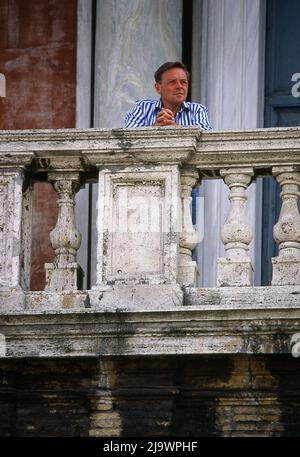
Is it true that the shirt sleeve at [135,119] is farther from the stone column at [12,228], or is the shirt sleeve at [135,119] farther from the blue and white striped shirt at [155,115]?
the stone column at [12,228]

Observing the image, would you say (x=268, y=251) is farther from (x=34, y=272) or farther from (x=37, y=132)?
(x=37, y=132)

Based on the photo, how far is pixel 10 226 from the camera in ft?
55.2

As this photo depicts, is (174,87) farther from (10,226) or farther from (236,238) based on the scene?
(10,226)

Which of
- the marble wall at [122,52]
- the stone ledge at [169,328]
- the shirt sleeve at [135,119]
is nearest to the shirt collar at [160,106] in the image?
the shirt sleeve at [135,119]

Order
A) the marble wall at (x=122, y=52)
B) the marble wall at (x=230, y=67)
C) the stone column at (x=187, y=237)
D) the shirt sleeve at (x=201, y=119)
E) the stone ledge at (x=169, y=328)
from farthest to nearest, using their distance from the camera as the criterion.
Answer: the marble wall at (x=122, y=52) → the marble wall at (x=230, y=67) → the shirt sleeve at (x=201, y=119) → the stone column at (x=187, y=237) → the stone ledge at (x=169, y=328)

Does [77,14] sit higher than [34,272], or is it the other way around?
[77,14]

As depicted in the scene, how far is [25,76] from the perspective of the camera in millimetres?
20156

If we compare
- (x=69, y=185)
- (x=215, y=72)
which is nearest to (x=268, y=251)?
(x=215, y=72)

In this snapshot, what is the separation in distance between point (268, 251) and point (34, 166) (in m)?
2.95

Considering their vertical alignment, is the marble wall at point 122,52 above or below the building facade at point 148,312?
above

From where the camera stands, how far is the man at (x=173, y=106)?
17.5m

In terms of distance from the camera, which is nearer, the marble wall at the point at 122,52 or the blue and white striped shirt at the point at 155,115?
the blue and white striped shirt at the point at 155,115

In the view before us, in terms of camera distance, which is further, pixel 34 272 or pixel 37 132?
pixel 34 272

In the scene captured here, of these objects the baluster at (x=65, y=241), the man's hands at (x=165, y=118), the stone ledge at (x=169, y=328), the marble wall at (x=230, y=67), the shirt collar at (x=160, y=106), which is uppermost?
the marble wall at (x=230, y=67)
